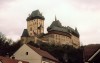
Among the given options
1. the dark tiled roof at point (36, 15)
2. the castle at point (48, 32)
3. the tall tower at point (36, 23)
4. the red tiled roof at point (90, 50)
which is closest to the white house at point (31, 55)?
the red tiled roof at point (90, 50)

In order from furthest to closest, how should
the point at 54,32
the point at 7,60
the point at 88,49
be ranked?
the point at 54,32 < the point at 7,60 < the point at 88,49

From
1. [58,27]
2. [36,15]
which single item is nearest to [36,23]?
[36,15]

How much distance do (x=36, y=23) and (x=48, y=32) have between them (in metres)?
13.4

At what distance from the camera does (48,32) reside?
18462cm

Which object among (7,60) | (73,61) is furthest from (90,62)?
(73,61)

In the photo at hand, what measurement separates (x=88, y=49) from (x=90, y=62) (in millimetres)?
4630

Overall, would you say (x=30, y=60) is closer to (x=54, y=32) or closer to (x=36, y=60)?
(x=36, y=60)

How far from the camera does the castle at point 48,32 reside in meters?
177

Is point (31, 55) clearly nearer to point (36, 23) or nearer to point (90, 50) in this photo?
point (90, 50)

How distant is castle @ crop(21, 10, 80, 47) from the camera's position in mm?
177125

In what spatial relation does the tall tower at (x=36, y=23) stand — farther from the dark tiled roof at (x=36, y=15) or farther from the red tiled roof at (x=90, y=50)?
the red tiled roof at (x=90, y=50)

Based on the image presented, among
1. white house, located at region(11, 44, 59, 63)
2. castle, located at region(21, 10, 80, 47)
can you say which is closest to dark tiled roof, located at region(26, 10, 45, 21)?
castle, located at region(21, 10, 80, 47)

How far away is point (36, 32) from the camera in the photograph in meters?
191

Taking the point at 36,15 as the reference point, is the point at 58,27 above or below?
below
